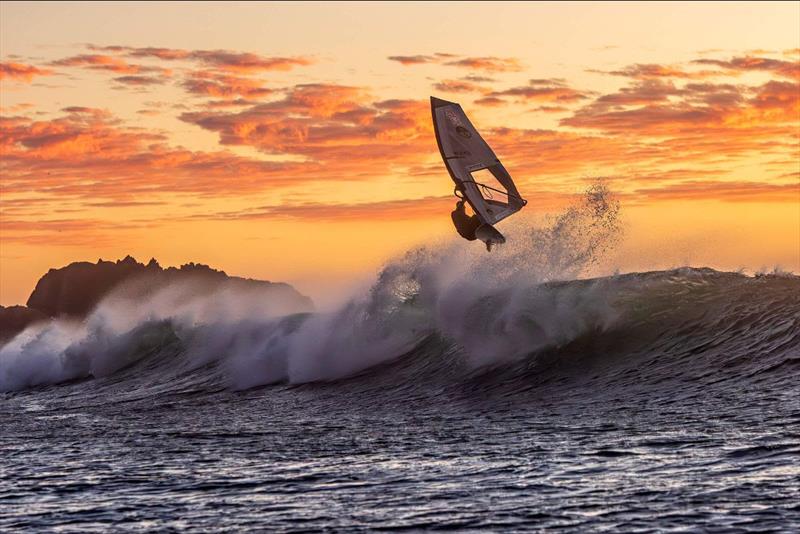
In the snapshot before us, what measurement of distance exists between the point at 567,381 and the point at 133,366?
16.6m

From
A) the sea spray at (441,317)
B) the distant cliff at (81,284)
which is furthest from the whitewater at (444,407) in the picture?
the distant cliff at (81,284)

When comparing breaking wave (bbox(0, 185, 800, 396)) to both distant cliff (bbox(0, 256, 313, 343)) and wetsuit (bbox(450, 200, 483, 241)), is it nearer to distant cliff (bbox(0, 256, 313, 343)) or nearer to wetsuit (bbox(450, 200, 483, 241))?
wetsuit (bbox(450, 200, 483, 241))

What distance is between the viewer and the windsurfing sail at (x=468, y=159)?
22266 millimetres

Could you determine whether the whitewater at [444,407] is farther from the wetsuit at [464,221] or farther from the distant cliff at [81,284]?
the distant cliff at [81,284]

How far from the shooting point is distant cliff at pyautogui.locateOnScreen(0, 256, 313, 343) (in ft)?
286

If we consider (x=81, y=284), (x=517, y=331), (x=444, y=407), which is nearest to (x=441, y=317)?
(x=517, y=331)

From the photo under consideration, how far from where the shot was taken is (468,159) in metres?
22.4

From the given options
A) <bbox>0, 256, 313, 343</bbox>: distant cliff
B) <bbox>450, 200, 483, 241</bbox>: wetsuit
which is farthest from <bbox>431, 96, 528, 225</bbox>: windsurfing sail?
<bbox>0, 256, 313, 343</bbox>: distant cliff

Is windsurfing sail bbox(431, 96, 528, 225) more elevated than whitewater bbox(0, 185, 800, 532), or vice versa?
windsurfing sail bbox(431, 96, 528, 225)

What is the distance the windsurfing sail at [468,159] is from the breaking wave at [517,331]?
183 cm

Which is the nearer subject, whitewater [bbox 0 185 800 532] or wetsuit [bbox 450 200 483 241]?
whitewater [bbox 0 185 800 532]

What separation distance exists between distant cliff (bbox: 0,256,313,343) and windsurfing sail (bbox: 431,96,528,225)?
213ft

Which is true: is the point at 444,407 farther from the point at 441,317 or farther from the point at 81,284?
the point at 81,284

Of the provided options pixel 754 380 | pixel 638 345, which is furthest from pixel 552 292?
pixel 754 380
